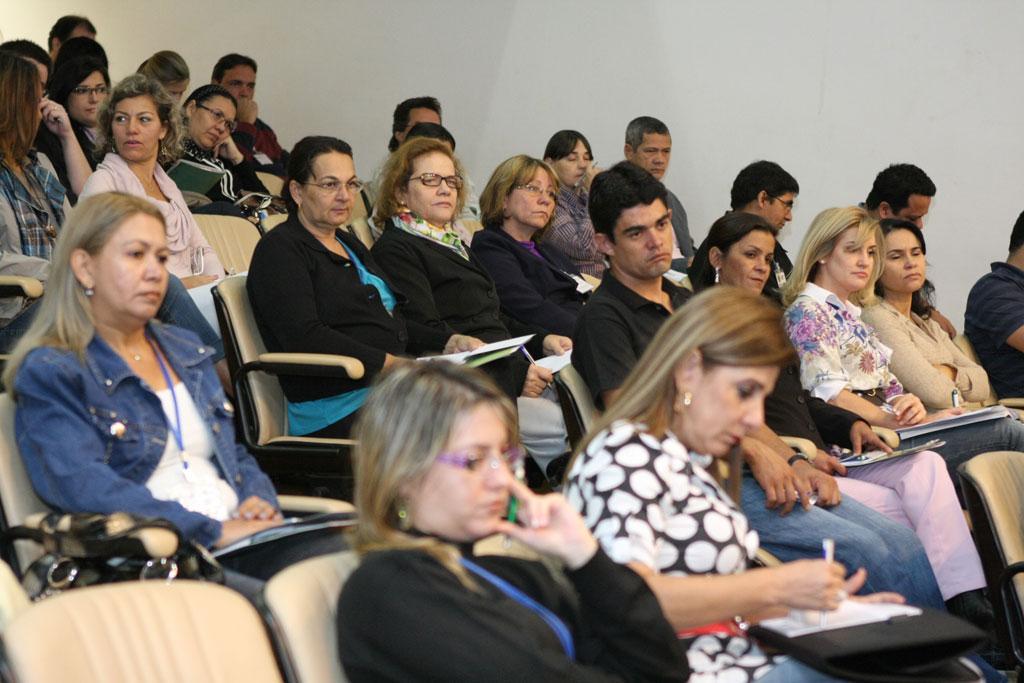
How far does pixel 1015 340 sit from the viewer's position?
4.29 m

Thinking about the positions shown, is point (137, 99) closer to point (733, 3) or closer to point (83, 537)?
point (83, 537)

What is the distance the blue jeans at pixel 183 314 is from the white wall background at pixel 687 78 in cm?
331

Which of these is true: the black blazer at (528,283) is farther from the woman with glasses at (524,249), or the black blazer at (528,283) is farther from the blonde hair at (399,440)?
the blonde hair at (399,440)

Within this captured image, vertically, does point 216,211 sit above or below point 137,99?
below

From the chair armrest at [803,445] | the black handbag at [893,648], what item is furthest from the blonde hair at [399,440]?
the chair armrest at [803,445]

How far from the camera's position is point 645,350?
2.37 metres

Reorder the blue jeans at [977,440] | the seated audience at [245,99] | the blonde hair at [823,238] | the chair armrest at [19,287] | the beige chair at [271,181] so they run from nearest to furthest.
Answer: the chair armrest at [19,287], the blue jeans at [977,440], the blonde hair at [823,238], the beige chair at [271,181], the seated audience at [245,99]

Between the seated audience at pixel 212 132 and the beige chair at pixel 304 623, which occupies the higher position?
the seated audience at pixel 212 132

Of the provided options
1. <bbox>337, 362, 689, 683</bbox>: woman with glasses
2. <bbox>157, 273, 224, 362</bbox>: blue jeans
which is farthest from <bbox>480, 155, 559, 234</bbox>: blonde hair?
<bbox>337, 362, 689, 683</bbox>: woman with glasses

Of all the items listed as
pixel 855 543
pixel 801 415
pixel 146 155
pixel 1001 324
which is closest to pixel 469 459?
pixel 855 543

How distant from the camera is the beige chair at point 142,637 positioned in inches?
58.0

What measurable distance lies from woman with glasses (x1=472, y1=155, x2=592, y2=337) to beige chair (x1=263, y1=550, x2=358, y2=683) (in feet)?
8.47

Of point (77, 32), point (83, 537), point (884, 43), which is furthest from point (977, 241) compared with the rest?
point (83, 537)

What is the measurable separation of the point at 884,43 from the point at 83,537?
16.1 ft
